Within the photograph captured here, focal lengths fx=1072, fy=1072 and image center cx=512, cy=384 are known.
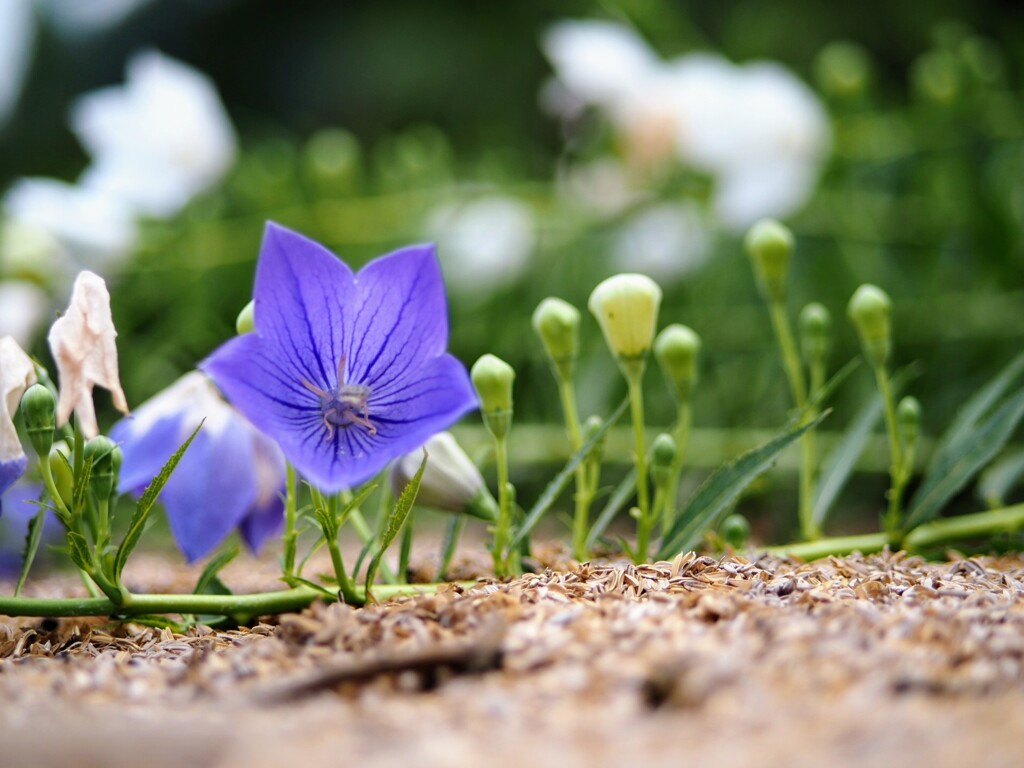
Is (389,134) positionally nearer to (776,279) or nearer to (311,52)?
(311,52)

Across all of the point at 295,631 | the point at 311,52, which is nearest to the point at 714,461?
the point at 295,631

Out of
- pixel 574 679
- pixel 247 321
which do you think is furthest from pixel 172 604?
pixel 574 679

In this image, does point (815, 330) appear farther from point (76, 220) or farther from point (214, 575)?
point (76, 220)

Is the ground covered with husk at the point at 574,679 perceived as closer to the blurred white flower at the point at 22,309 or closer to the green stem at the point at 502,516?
the green stem at the point at 502,516

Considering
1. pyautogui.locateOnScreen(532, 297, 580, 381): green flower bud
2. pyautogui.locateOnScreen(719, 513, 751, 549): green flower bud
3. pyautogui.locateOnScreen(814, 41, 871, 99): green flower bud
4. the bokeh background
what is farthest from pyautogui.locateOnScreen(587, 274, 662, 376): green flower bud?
pyautogui.locateOnScreen(814, 41, 871, 99): green flower bud

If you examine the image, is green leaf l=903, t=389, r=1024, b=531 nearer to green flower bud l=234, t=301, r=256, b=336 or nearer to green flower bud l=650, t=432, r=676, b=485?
green flower bud l=650, t=432, r=676, b=485

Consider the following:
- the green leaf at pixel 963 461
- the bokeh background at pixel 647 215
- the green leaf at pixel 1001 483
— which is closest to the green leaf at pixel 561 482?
the green leaf at pixel 963 461
